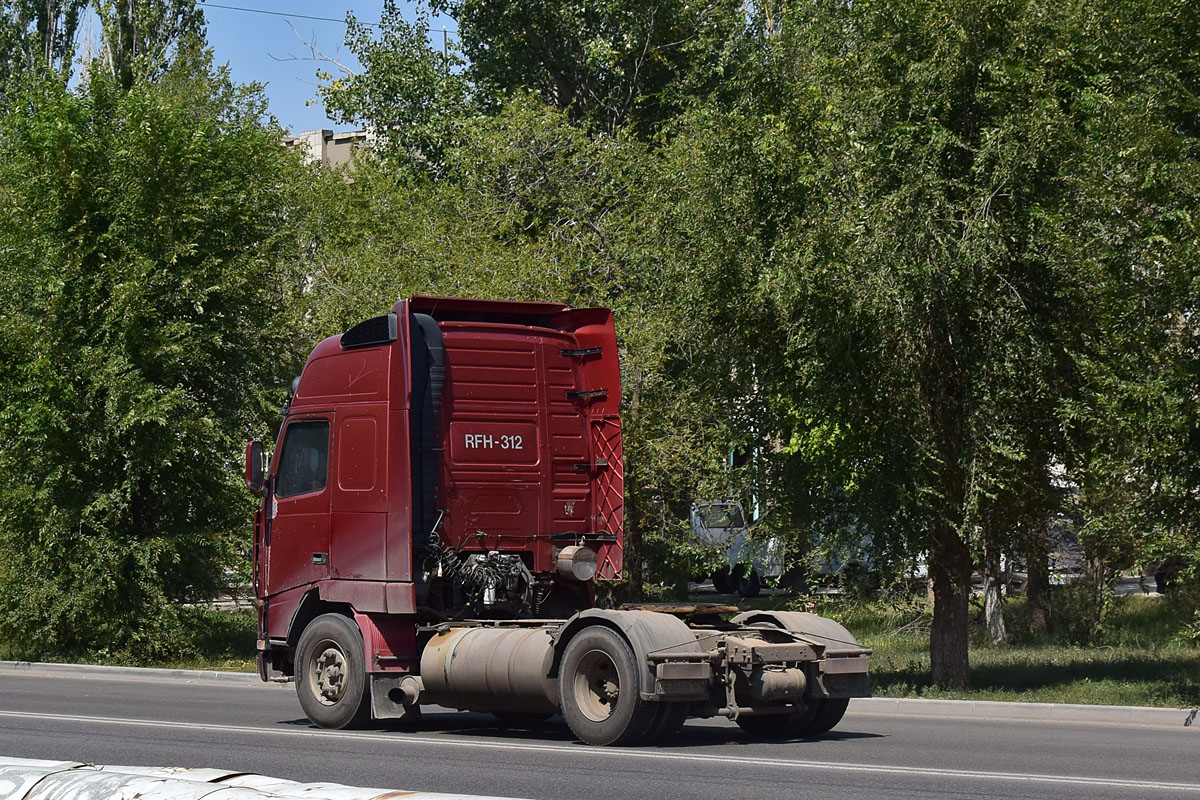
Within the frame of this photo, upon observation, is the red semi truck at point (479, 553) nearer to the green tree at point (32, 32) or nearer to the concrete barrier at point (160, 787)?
the concrete barrier at point (160, 787)

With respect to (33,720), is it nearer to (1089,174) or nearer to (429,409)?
(429,409)

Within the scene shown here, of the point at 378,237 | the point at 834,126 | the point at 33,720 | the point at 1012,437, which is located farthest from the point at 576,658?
the point at 378,237

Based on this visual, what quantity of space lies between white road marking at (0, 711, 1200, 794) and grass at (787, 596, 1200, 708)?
6254mm

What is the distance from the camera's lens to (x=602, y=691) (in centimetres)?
1106

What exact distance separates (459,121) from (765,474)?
78.5 ft

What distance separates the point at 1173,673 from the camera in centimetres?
1769

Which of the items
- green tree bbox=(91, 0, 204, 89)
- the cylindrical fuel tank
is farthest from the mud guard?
green tree bbox=(91, 0, 204, 89)

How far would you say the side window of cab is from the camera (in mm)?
12977

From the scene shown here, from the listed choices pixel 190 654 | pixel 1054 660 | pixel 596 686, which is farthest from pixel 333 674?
pixel 190 654

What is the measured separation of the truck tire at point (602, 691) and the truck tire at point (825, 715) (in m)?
1.71

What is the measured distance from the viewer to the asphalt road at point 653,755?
8.70 meters

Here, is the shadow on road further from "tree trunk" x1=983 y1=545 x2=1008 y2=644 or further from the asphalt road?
"tree trunk" x1=983 y1=545 x2=1008 y2=644

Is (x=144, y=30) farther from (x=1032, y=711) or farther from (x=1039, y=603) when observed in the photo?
(x=1032, y=711)

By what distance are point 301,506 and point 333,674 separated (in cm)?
155
